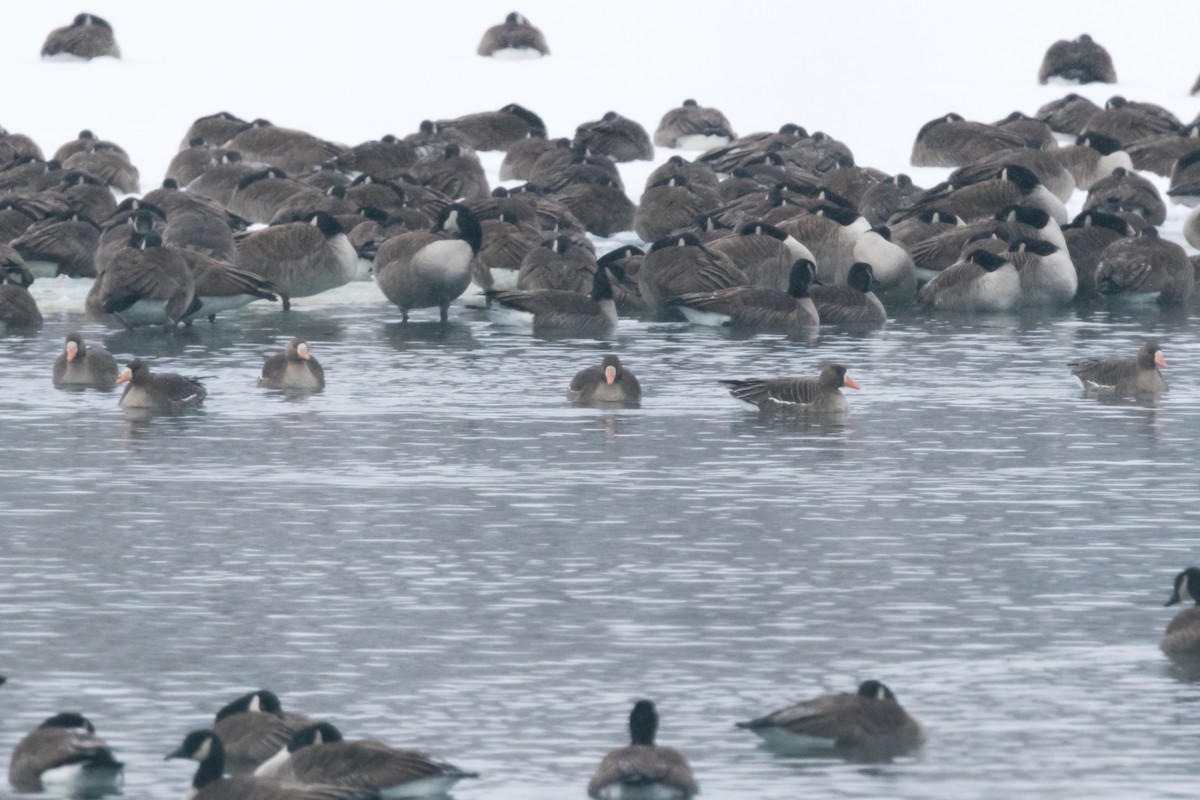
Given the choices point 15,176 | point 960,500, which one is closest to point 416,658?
point 960,500

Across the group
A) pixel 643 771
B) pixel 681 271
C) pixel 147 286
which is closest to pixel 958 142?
pixel 681 271

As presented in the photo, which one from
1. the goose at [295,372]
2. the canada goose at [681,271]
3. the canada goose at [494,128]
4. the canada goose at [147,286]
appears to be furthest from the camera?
the canada goose at [494,128]

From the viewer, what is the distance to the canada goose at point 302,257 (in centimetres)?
3216

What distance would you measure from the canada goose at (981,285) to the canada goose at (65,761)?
22.3 meters

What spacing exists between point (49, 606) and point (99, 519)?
2838mm

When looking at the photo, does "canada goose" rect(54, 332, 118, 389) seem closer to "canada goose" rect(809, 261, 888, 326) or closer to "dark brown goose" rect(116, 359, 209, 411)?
"dark brown goose" rect(116, 359, 209, 411)

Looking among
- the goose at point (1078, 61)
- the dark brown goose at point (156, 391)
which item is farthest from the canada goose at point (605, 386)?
the goose at point (1078, 61)

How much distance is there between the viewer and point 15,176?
41.0 metres

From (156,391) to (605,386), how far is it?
4.25 m

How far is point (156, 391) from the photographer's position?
23141mm

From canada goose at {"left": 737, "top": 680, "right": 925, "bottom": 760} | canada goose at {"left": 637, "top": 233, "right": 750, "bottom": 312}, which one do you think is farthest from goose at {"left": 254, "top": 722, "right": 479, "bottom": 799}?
canada goose at {"left": 637, "top": 233, "right": 750, "bottom": 312}

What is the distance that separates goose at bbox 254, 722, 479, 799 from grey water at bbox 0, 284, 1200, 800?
0.33 m

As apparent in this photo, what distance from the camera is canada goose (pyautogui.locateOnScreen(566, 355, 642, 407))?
2328 centimetres

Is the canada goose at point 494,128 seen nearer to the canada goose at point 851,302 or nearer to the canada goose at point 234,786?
the canada goose at point 851,302
